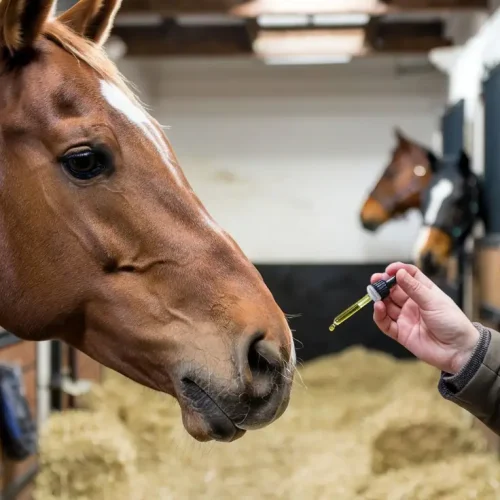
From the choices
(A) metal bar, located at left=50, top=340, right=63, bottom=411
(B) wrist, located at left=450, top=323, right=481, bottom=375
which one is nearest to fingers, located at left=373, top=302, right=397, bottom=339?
(B) wrist, located at left=450, top=323, right=481, bottom=375

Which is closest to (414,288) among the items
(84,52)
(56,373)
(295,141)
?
(84,52)

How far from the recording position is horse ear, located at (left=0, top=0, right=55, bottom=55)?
0.85 m

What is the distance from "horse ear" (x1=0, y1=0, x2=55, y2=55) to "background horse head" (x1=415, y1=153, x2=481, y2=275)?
2.27 meters

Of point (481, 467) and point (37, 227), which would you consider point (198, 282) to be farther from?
point (481, 467)

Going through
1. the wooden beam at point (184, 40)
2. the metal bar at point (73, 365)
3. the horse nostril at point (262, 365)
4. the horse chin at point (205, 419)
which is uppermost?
the horse nostril at point (262, 365)

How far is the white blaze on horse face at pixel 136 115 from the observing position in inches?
34.8

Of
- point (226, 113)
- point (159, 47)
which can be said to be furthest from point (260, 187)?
point (159, 47)

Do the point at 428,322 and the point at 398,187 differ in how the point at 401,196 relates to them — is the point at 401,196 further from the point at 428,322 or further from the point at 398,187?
the point at 428,322

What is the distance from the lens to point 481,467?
2.06m

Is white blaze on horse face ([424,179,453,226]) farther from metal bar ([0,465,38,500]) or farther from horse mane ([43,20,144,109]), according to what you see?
horse mane ([43,20,144,109])

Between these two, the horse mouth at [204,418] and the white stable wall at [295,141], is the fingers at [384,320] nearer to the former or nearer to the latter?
the horse mouth at [204,418]

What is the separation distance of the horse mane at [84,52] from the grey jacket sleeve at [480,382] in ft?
2.05

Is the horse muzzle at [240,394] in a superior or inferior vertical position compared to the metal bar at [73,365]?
superior

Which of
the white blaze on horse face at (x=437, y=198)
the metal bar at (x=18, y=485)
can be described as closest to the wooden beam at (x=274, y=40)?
the white blaze on horse face at (x=437, y=198)
